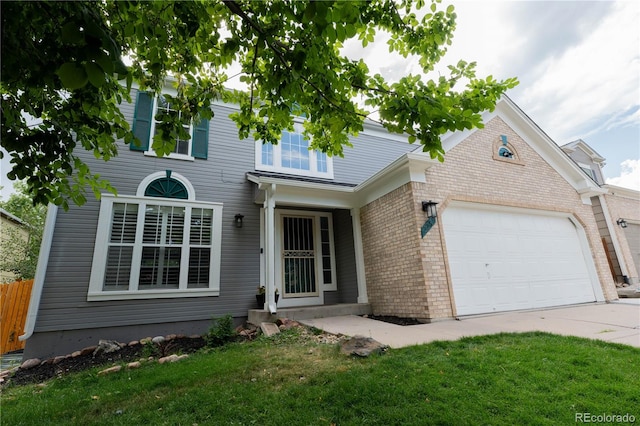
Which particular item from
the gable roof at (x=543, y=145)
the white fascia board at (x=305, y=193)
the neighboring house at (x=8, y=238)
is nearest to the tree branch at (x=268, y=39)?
the white fascia board at (x=305, y=193)

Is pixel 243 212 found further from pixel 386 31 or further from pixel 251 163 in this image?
pixel 386 31

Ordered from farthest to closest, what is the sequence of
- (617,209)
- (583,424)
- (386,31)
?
(617,209), (386,31), (583,424)

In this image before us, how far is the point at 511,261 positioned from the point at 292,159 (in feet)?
19.9

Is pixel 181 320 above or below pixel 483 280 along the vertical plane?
below

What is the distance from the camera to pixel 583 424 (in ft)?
6.47

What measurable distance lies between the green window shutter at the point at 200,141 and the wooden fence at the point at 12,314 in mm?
5051

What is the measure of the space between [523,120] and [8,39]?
9561 mm

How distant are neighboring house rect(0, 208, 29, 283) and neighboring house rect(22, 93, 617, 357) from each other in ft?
25.3

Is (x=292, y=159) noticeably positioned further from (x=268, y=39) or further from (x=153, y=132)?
(x=268, y=39)

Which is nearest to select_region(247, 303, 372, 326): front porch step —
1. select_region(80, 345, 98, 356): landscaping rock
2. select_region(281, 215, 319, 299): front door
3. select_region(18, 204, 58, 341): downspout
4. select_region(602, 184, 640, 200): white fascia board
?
select_region(281, 215, 319, 299): front door

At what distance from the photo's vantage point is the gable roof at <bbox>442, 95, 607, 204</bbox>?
7.70 m

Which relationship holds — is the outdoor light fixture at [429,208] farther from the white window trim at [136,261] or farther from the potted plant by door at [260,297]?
the white window trim at [136,261]

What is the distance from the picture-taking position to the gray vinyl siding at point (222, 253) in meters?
5.75

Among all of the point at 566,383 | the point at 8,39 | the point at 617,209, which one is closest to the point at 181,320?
the point at 8,39
